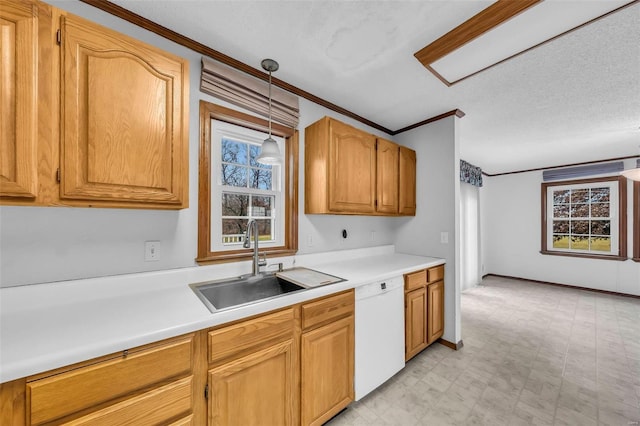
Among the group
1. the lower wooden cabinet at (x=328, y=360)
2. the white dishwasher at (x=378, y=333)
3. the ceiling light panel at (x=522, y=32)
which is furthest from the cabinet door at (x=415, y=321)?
the ceiling light panel at (x=522, y=32)

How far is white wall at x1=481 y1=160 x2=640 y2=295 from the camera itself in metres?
4.20

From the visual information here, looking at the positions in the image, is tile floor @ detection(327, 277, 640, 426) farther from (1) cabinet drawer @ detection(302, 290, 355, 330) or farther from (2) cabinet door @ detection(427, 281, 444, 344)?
(1) cabinet drawer @ detection(302, 290, 355, 330)

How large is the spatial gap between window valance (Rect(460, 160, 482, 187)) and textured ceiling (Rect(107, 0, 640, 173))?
1.25 metres

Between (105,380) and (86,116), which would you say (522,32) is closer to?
(86,116)

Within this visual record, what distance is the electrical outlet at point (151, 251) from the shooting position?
4.69 feet

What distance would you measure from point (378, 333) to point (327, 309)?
0.59 metres

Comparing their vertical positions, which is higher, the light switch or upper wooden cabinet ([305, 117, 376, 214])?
upper wooden cabinet ([305, 117, 376, 214])

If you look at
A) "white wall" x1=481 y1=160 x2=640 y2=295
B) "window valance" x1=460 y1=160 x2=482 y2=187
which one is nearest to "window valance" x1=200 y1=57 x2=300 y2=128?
"window valance" x1=460 y1=160 x2=482 y2=187

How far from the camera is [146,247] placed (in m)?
1.43

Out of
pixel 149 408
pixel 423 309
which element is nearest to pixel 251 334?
pixel 149 408

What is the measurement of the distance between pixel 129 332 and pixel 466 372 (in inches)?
99.5

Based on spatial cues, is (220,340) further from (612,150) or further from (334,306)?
(612,150)

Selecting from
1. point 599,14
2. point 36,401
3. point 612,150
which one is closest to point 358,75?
point 599,14

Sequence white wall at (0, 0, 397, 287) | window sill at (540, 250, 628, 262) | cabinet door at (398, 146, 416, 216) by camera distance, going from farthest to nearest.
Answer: window sill at (540, 250, 628, 262) → cabinet door at (398, 146, 416, 216) → white wall at (0, 0, 397, 287)
